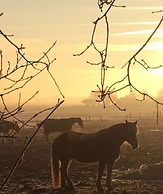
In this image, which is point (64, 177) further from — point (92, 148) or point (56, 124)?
point (56, 124)

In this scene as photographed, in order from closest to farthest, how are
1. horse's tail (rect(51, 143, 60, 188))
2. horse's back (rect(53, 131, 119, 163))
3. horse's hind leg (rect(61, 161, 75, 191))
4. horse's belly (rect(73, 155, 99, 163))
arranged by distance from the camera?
horse's tail (rect(51, 143, 60, 188)) → horse's hind leg (rect(61, 161, 75, 191)) → horse's back (rect(53, 131, 119, 163)) → horse's belly (rect(73, 155, 99, 163))

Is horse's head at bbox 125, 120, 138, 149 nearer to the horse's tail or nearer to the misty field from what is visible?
the misty field

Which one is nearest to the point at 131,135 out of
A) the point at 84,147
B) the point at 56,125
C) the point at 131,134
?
the point at 131,134

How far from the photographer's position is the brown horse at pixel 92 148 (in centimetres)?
1139

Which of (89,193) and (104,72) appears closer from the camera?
(104,72)

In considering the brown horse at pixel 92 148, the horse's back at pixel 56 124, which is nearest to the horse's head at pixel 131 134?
the brown horse at pixel 92 148

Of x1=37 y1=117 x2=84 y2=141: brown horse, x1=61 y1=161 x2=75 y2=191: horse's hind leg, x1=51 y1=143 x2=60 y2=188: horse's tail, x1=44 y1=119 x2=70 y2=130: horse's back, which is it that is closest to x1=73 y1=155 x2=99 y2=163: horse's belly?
x1=61 y1=161 x2=75 y2=191: horse's hind leg

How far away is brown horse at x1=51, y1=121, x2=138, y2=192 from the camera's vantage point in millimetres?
11391

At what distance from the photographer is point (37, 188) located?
1168cm

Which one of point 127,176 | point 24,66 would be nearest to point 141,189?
point 127,176

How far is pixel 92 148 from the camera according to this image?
11.6 meters

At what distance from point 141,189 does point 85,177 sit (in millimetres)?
2457

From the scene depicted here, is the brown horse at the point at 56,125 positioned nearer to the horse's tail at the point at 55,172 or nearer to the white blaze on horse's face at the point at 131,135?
the white blaze on horse's face at the point at 131,135

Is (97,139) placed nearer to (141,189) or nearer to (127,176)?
(141,189)
